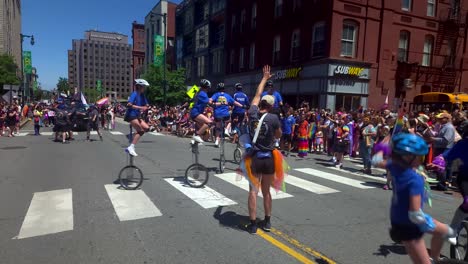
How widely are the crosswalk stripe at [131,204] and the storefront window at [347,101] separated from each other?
18459 mm

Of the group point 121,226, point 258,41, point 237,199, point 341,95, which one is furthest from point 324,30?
point 121,226

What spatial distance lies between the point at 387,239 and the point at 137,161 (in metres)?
8.31

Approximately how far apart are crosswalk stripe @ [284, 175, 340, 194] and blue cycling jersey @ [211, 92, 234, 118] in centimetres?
237

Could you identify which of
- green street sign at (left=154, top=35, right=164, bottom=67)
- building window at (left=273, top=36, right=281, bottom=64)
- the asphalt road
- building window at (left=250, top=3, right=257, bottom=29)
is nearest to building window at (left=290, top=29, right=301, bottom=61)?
building window at (left=273, top=36, right=281, bottom=64)

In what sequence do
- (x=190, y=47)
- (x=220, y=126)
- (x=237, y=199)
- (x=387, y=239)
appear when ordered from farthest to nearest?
(x=190, y=47) → (x=220, y=126) → (x=237, y=199) → (x=387, y=239)

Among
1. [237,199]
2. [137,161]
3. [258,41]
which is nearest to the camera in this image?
[237,199]

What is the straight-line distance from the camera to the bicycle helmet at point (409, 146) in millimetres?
3213

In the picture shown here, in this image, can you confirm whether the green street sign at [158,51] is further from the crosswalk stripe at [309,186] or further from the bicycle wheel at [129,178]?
the bicycle wheel at [129,178]

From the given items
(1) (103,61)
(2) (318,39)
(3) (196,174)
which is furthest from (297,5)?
(1) (103,61)

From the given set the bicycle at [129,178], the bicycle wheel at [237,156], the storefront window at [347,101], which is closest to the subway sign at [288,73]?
the storefront window at [347,101]

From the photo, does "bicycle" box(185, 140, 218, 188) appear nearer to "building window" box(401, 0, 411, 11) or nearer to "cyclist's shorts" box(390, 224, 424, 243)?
"cyclist's shorts" box(390, 224, 424, 243)

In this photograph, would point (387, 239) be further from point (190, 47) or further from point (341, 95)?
point (190, 47)

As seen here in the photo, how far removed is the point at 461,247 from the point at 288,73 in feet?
75.5

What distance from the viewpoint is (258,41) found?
31609 millimetres
